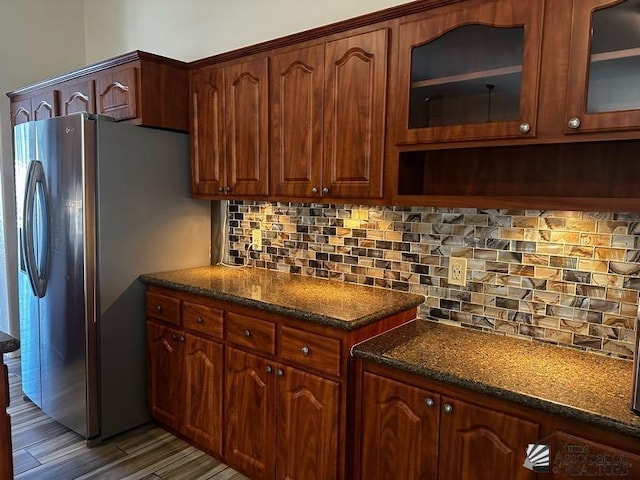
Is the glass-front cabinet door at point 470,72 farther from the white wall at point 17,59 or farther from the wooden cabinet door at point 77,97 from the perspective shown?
the white wall at point 17,59

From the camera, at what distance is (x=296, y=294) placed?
2197 millimetres

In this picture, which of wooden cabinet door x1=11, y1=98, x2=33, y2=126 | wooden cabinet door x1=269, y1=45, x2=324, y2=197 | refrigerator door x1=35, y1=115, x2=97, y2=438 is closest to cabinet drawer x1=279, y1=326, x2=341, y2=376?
wooden cabinet door x1=269, y1=45, x2=324, y2=197

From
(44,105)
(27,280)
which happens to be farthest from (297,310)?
(44,105)

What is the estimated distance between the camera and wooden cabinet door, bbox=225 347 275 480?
208cm

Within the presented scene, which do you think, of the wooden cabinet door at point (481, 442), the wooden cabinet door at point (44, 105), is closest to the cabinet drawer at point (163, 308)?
the wooden cabinet door at point (481, 442)

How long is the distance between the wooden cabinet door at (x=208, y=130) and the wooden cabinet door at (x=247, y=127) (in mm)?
65

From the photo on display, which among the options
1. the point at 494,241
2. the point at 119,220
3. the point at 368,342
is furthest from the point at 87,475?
the point at 494,241

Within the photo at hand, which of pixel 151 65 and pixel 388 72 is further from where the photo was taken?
pixel 151 65

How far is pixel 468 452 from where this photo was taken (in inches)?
58.2

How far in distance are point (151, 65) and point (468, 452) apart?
246 cm

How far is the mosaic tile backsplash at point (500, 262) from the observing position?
168 cm

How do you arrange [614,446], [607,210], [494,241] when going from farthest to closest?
[494,241]
[607,210]
[614,446]

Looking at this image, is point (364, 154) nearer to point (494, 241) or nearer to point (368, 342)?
point (494, 241)

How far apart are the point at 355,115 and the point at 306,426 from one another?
1366 millimetres
